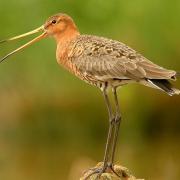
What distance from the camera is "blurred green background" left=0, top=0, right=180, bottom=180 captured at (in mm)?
13844

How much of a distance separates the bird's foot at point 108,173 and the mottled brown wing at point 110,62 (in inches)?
30.6

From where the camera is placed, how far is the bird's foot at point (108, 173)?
359 inches

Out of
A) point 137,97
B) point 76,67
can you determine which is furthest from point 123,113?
point 76,67

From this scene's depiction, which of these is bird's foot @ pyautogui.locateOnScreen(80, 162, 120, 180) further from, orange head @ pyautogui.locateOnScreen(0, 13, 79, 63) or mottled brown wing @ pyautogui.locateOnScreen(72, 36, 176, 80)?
orange head @ pyautogui.locateOnScreen(0, 13, 79, 63)

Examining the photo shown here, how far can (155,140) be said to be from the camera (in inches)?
557

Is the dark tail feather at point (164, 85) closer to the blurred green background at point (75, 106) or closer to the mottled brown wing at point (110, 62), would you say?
the mottled brown wing at point (110, 62)

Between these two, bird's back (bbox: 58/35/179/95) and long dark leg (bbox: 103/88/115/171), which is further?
long dark leg (bbox: 103/88/115/171)

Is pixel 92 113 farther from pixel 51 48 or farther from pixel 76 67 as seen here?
pixel 76 67

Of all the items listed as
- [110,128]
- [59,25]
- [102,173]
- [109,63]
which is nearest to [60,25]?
[59,25]

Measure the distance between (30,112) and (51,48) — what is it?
0.86 meters

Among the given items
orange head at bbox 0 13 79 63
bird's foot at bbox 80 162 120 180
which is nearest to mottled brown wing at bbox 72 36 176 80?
orange head at bbox 0 13 79 63

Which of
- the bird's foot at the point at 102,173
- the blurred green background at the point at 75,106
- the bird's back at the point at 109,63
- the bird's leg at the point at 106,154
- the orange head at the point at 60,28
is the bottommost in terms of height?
the bird's foot at the point at 102,173

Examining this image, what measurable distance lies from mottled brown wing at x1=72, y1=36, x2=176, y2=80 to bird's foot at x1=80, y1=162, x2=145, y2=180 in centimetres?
78

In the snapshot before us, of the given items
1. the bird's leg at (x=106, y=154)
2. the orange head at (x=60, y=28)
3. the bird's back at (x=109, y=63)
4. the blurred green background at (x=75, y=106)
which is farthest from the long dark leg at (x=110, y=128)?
the blurred green background at (x=75, y=106)
